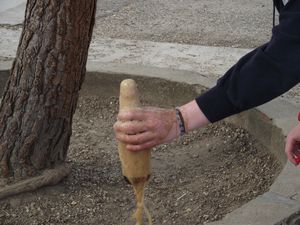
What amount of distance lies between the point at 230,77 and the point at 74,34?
128 cm

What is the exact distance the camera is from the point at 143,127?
2.11m

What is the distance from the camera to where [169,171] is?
12.9 ft

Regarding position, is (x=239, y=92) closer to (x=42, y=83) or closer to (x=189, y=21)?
(x=42, y=83)

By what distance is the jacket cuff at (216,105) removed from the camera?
2.29m

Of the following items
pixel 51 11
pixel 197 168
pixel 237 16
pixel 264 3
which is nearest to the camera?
pixel 51 11

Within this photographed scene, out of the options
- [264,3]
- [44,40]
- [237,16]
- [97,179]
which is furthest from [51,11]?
[264,3]

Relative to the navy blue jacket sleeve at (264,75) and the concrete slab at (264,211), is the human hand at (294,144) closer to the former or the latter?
the concrete slab at (264,211)

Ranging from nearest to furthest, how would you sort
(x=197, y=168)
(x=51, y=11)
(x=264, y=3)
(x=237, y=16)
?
1. (x=51, y=11)
2. (x=197, y=168)
3. (x=237, y=16)
4. (x=264, y=3)

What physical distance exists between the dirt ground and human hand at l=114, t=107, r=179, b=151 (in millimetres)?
1218

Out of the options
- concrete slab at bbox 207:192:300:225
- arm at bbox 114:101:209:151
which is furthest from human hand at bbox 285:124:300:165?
arm at bbox 114:101:209:151

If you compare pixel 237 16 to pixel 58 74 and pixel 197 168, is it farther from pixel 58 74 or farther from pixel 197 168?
pixel 58 74

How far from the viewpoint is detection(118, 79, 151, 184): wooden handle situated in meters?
2.18

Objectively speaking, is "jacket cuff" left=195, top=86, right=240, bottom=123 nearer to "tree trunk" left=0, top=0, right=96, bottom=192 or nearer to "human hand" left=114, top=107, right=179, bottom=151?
"human hand" left=114, top=107, right=179, bottom=151

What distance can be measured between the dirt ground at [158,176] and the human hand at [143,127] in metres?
1.22
